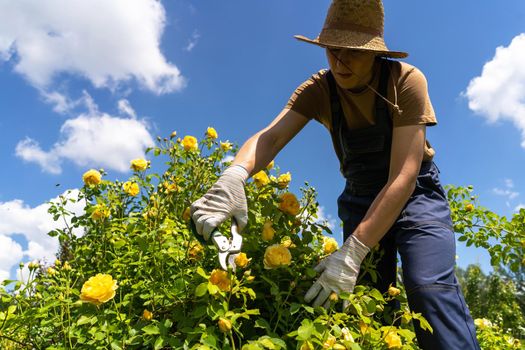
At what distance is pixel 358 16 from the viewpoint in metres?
2.01

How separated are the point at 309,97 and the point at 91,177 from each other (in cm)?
123

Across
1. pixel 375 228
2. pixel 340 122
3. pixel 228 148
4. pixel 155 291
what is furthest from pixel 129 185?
pixel 375 228

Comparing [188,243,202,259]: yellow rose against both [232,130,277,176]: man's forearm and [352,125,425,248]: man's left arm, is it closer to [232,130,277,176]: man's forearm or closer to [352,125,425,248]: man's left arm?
[232,130,277,176]: man's forearm

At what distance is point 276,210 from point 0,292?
1.10m

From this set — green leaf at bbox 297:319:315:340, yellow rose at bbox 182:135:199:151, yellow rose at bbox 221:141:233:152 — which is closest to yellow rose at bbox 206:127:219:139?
yellow rose at bbox 221:141:233:152

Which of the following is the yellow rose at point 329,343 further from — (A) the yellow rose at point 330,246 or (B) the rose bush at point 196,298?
(A) the yellow rose at point 330,246

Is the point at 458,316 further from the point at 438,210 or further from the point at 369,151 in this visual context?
the point at 369,151

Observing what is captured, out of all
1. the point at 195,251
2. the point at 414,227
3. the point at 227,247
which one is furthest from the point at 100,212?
the point at 414,227

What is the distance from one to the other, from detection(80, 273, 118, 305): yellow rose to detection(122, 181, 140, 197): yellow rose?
1.04m

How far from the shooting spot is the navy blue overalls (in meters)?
1.68

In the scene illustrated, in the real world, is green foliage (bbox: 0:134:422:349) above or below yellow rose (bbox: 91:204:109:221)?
below

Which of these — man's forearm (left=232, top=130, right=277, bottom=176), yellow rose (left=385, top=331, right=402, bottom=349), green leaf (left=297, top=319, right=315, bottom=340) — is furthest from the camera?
man's forearm (left=232, top=130, right=277, bottom=176)

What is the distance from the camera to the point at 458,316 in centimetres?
171

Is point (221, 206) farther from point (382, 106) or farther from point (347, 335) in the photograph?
point (382, 106)
